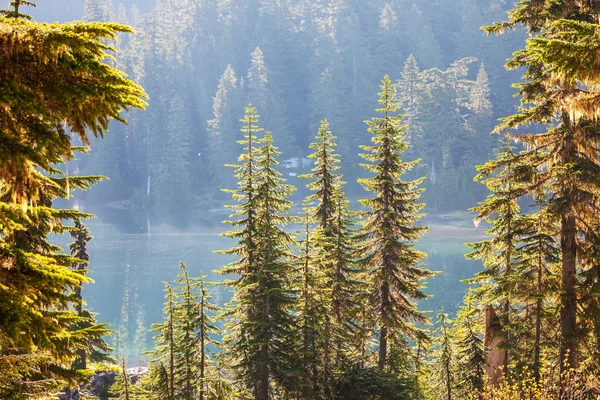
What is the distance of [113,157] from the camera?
128 metres

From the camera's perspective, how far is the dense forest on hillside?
11269cm

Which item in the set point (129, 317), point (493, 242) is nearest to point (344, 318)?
point (493, 242)

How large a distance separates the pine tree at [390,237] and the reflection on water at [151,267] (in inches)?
698

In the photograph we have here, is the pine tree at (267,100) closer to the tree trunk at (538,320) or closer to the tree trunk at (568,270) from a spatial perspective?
the tree trunk at (538,320)

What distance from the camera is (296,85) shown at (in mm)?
145125

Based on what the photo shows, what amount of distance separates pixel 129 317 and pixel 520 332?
46.7m

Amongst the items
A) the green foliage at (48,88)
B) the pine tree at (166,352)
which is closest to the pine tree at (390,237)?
the pine tree at (166,352)

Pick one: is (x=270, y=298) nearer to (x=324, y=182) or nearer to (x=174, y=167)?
(x=324, y=182)

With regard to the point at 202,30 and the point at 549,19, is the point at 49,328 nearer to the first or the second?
the point at 549,19

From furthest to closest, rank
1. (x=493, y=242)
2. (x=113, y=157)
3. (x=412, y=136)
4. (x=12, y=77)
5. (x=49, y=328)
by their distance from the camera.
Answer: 1. (x=113, y=157)
2. (x=412, y=136)
3. (x=493, y=242)
4. (x=49, y=328)
5. (x=12, y=77)

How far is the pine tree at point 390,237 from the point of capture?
21.3 metres

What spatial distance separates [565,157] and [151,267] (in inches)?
2414

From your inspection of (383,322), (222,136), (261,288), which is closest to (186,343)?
(261,288)

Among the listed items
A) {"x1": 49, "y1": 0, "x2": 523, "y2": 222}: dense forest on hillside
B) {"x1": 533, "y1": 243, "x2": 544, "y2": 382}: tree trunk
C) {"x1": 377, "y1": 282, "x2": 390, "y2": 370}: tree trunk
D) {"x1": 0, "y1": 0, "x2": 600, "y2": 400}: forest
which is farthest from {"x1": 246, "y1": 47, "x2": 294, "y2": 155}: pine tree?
{"x1": 533, "y1": 243, "x2": 544, "y2": 382}: tree trunk
